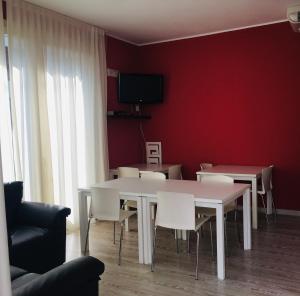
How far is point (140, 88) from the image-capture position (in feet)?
18.3

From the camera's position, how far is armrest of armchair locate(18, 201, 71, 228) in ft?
10.5

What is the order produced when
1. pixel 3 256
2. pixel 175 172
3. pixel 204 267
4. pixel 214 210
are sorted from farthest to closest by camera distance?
pixel 175 172 < pixel 214 210 < pixel 204 267 < pixel 3 256

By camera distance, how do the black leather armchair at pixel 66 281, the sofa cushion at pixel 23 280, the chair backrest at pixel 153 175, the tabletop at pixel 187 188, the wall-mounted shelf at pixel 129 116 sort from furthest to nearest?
the wall-mounted shelf at pixel 129 116 → the chair backrest at pixel 153 175 → the tabletop at pixel 187 188 → the sofa cushion at pixel 23 280 → the black leather armchair at pixel 66 281

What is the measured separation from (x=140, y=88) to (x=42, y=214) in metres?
2.98

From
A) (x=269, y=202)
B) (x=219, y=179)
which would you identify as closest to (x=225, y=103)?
(x=269, y=202)

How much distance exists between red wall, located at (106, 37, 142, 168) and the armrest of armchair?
216 cm

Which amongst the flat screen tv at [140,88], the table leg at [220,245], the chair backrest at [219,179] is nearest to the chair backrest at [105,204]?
the table leg at [220,245]

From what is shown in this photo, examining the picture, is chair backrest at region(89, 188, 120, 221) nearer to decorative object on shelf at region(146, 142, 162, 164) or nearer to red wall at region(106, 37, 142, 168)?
red wall at region(106, 37, 142, 168)

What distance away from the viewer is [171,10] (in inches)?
165

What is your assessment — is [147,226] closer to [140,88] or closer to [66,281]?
[66,281]

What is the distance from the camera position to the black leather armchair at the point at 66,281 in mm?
1569

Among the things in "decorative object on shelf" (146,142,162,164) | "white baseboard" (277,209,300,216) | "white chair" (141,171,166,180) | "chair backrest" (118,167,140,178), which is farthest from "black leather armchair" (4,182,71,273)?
"white baseboard" (277,209,300,216)

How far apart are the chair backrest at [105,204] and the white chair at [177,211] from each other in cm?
48

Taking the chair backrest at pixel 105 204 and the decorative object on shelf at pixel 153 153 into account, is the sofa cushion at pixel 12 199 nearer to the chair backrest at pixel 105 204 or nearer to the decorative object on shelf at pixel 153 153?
the chair backrest at pixel 105 204
